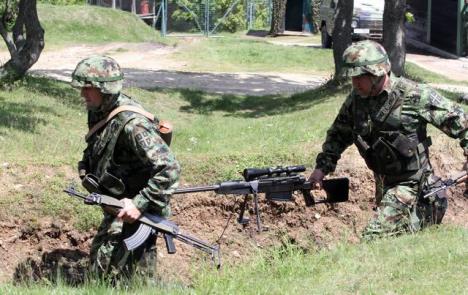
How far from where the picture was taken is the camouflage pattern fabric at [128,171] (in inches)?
210

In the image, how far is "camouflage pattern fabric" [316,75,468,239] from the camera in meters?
6.09

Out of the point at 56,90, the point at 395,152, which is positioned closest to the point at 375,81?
the point at 395,152

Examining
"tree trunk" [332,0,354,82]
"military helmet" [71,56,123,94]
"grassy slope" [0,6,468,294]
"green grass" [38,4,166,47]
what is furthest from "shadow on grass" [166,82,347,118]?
"green grass" [38,4,166,47]

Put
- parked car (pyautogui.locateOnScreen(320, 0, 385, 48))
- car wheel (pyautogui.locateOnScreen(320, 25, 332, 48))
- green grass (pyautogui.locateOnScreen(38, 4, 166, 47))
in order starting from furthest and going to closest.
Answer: car wheel (pyautogui.locateOnScreen(320, 25, 332, 48)) → green grass (pyautogui.locateOnScreen(38, 4, 166, 47)) → parked car (pyautogui.locateOnScreen(320, 0, 385, 48))

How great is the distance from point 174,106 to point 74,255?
→ 24.3 ft

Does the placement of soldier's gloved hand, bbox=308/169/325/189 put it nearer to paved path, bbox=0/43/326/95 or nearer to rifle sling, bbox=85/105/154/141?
rifle sling, bbox=85/105/154/141

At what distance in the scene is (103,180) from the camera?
5.57 meters

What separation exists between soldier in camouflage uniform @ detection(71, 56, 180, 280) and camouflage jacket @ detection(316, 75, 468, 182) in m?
1.63

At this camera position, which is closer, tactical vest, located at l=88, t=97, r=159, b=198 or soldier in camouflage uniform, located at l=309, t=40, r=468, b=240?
tactical vest, located at l=88, t=97, r=159, b=198

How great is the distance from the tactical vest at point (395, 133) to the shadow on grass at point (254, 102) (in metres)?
7.57

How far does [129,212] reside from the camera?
528 cm

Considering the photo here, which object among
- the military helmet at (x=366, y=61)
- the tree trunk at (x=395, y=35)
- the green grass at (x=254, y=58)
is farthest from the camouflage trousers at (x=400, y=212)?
the green grass at (x=254, y=58)

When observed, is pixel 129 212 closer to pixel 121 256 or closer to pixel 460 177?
pixel 121 256

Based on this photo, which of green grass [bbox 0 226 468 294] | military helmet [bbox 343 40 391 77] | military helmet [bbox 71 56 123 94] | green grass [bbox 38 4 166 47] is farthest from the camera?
green grass [bbox 38 4 166 47]
